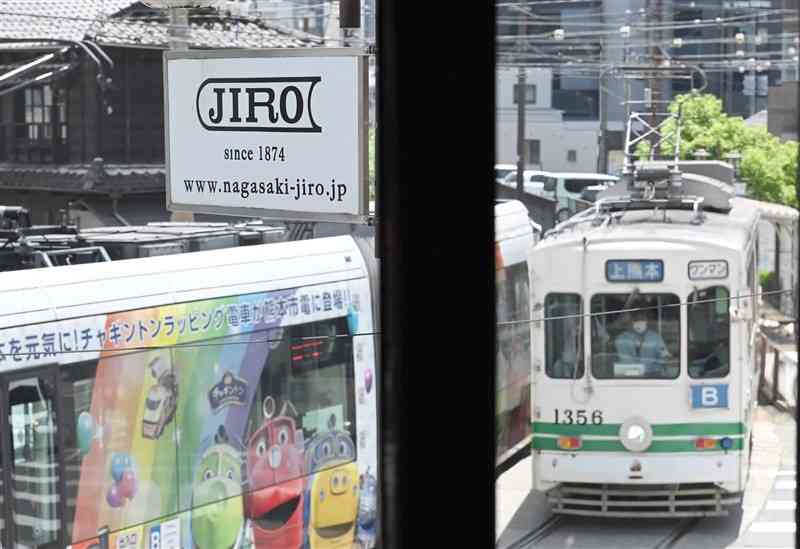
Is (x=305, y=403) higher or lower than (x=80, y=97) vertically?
lower

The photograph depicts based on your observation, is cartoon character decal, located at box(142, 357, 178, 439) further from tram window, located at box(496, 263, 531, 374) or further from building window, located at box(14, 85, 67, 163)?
building window, located at box(14, 85, 67, 163)

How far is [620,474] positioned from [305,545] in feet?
3.52

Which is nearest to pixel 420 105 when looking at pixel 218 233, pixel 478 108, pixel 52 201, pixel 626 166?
pixel 478 108

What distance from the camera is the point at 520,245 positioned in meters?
3.37

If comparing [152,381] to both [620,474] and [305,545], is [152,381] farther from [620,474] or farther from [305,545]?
[620,474]

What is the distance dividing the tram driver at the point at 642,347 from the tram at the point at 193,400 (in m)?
0.86

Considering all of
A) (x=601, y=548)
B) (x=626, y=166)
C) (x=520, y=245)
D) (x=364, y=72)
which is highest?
(x=364, y=72)

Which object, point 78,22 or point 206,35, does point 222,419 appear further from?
point 78,22

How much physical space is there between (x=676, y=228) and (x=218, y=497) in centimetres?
158

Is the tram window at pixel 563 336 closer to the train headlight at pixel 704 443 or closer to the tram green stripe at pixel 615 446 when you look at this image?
the tram green stripe at pixel 615 446

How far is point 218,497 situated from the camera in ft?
8.55

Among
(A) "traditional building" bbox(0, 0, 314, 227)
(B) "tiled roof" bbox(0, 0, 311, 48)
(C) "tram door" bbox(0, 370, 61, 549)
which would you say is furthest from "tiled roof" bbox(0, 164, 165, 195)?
(C) "tram door" bbox(0, 370, 61, 549)

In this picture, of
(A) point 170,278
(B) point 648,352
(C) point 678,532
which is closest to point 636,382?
(B) point 648,352

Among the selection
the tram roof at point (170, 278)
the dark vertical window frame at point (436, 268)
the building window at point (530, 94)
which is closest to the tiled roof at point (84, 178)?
the tram roof at point (170, 278)
